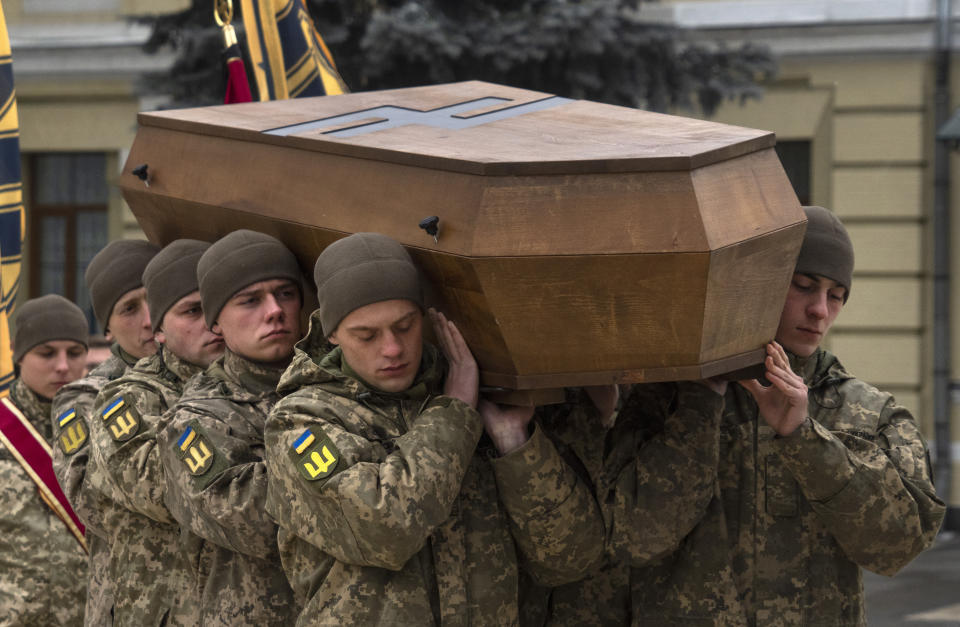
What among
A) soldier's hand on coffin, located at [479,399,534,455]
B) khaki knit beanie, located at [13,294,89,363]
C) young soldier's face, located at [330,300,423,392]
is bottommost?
khaki knit beanie, located at [13,294,89,363]

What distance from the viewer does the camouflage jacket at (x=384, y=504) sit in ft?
9.25

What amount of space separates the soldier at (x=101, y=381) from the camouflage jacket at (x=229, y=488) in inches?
23.6

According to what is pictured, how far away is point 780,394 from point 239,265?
1.19 m

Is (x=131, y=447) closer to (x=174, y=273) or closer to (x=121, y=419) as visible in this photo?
(x=121, y=419)

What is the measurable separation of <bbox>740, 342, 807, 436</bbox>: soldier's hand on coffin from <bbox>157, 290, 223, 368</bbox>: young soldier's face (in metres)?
1.38

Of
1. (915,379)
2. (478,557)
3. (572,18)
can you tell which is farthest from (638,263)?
(915,379)

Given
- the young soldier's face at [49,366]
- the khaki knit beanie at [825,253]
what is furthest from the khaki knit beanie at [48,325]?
the khaki knit beanie at [825,253]

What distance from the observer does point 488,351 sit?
301 centimetres

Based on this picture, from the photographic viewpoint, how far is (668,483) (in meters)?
3.24

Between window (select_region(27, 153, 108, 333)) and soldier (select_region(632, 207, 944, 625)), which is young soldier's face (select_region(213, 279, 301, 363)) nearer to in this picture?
soldier (select_region(632, 207, 944, 625))

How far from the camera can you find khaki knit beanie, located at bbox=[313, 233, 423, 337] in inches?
113

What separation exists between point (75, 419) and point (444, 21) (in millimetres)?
3852

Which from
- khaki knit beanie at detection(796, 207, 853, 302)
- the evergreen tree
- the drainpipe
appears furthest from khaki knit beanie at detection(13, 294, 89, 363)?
the drainpipe

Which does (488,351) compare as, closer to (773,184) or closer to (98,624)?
(773,184)
